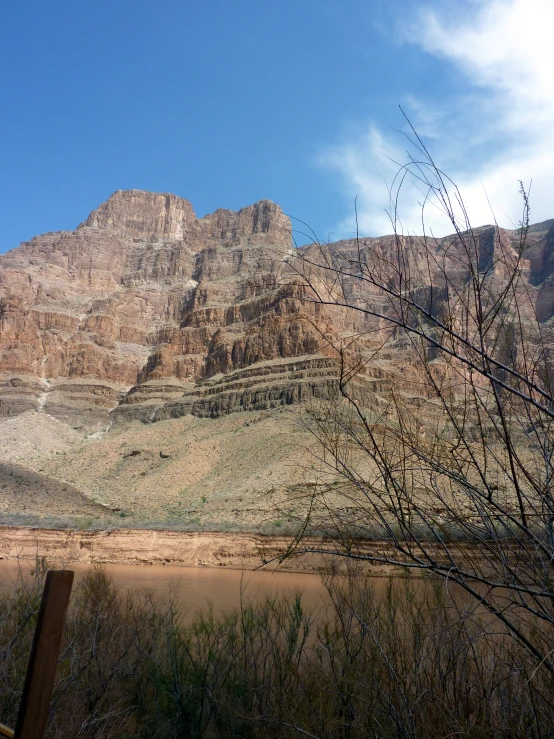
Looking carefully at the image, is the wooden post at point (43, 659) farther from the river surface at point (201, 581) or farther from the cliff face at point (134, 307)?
the cliff face at point (134, 307)

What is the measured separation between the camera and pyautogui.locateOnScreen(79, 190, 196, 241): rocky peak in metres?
149

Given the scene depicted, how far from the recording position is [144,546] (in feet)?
103

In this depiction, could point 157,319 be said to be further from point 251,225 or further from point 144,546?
point 144,546

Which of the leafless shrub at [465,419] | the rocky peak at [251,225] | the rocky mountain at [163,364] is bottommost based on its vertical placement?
the leafless shrub at [465,419]

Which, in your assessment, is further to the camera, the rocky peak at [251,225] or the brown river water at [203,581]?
the rocky peak at [251,225]

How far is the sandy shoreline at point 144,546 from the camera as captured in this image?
29656 mm

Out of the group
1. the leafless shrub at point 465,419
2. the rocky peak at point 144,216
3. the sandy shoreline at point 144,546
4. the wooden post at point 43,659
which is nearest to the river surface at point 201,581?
the sandy shoreline at point 144,546

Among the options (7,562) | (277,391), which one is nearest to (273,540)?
(7,562)

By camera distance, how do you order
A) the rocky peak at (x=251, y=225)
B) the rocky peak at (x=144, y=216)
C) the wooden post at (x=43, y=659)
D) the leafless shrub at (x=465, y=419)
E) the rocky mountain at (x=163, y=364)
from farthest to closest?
the rocky peak at (x=144, y=216), the rocky peak at (x=251, y=225), the rocky mountain at (x=163, y=364), the leafless shrub at (x=465, y=419), the wooden post at (x=43, y=659)

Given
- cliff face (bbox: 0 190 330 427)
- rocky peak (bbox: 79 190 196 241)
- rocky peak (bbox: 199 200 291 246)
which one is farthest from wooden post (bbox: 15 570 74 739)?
rocky peak (bbox: 79 190 196 241)

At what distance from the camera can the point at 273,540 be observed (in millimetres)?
30469

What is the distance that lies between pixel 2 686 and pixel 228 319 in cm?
9916

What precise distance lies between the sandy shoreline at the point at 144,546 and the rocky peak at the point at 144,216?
126 metres

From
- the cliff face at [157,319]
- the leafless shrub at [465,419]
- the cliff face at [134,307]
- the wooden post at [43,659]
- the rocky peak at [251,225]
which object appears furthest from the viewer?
the rocky peak at [251,225]
